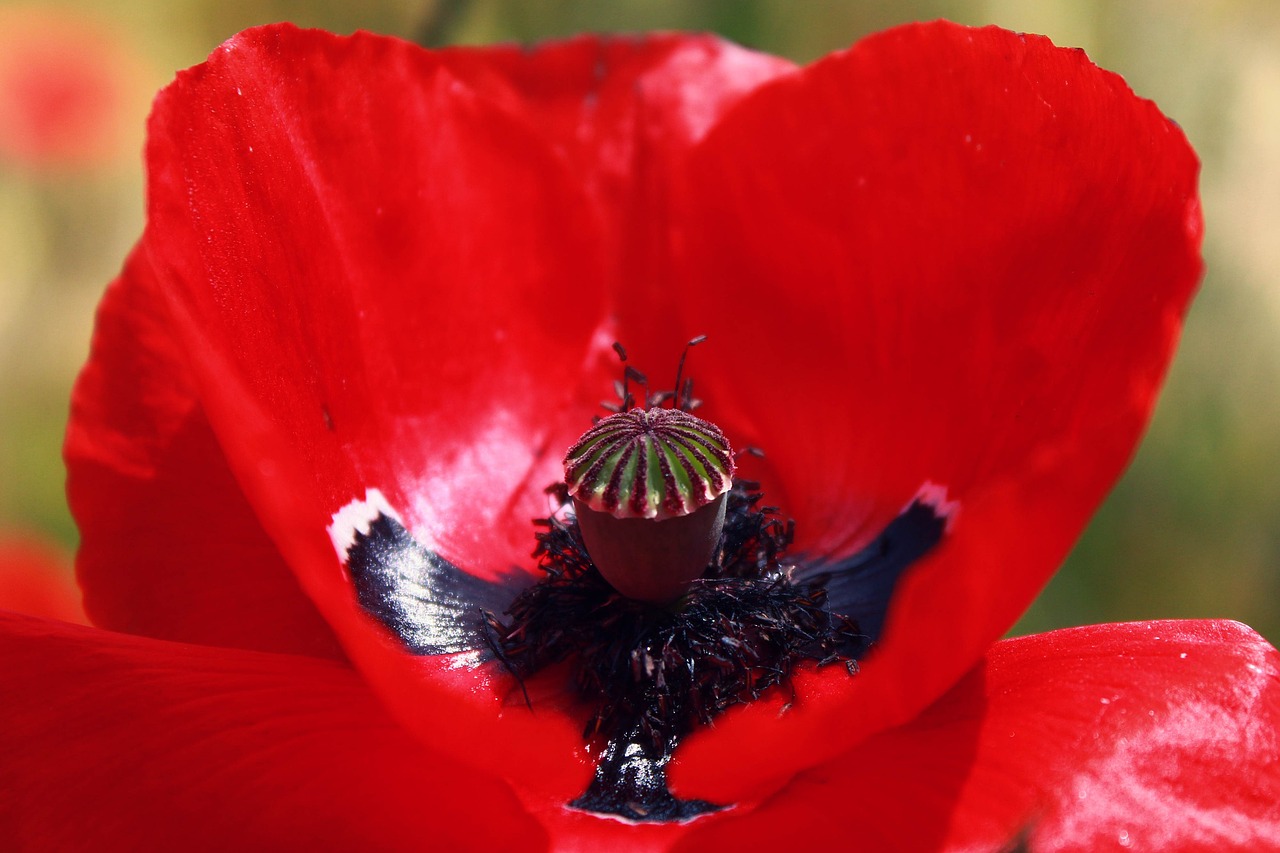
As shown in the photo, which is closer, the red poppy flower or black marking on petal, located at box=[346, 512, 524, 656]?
the red poppy flower

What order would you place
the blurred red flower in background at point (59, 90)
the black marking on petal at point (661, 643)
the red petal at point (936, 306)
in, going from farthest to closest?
the blurred red flower in background at point (59, 90) < the black marking on petal at point (661, 643) < the red petal at point (936, 306)

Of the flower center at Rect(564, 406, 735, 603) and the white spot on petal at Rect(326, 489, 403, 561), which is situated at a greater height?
the white spot on petal at Rect(326, 489, 403, 561)

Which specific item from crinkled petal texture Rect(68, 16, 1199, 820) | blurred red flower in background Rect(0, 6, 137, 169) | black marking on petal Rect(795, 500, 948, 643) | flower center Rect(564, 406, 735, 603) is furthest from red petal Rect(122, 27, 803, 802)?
blurred red flower in background Rect(0, 6, 137, 169)

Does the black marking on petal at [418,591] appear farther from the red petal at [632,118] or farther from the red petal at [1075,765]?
the red petal at [1075,765]

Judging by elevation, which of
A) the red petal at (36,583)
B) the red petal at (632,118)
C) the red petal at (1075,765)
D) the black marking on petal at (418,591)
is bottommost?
the red petal at (1075,765)

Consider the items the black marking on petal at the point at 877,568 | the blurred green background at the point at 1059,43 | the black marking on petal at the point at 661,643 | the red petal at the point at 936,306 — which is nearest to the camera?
the red petal at the point at 936,306

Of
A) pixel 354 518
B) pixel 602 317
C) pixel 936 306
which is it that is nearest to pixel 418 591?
pixel 354 518

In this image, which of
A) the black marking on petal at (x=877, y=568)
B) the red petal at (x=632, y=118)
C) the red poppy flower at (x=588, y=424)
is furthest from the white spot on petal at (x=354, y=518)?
the black marking on petal at (x=877, y=568)

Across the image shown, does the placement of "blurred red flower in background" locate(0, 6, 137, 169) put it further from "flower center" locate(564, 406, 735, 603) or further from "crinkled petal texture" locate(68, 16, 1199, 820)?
"flower center" locate(564, 406, 735, 603)
